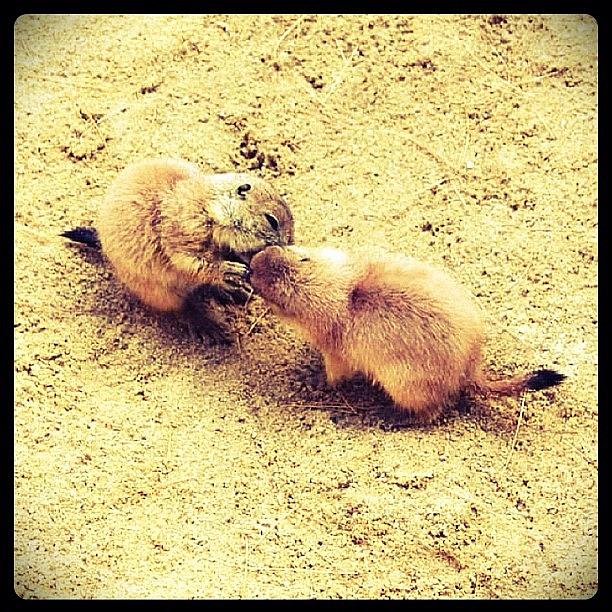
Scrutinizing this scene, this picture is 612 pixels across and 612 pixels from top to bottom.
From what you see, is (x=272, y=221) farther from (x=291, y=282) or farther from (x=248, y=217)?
(x=291, y=282)

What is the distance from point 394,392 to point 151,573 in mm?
1406

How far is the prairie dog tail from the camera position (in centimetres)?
420

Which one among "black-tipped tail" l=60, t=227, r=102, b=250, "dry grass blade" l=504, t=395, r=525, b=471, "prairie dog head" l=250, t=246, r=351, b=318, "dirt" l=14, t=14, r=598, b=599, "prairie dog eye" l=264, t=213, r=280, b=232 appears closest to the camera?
"dirt" l=14, t=14, r=598, b=599

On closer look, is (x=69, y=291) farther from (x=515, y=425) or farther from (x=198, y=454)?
(x=515, y=425)

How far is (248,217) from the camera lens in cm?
460

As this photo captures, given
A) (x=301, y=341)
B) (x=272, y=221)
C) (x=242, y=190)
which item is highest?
(x=242, y=190)

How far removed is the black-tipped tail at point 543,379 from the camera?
419 cm

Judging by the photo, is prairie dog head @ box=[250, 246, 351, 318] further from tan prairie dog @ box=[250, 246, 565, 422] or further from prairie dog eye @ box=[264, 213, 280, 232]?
prairie dog eye @ box=[264, 213, 280, 232]

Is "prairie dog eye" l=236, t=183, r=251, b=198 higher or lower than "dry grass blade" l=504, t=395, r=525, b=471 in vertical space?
higher

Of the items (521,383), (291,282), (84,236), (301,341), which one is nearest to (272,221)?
(291,282)

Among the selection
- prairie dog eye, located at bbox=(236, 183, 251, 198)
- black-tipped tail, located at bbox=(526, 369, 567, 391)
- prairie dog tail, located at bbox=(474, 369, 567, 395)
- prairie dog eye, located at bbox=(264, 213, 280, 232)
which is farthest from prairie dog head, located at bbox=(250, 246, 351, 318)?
black-tipped tail, located at bbox=(526, 369, 567, 391)

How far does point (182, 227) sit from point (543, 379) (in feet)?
6.52

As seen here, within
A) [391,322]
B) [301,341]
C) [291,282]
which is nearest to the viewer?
[391,322]

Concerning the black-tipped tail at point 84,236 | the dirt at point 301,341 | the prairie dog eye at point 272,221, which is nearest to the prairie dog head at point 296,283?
the prairie dog eye at point 272,221
